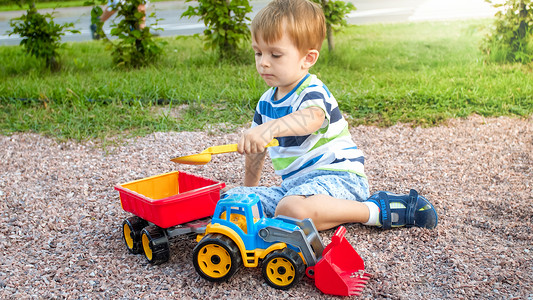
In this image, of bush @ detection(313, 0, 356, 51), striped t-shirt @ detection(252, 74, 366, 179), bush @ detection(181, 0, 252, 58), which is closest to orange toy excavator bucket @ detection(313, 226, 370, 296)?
striped t-shirt @ detection(252, 74, 366, 179)

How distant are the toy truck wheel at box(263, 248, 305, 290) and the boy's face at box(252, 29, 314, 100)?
0.81m

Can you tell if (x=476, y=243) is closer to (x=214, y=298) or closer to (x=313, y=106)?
(x=313, y=106)

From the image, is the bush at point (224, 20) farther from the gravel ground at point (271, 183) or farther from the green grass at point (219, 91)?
the gravel ground at point (271, 183)

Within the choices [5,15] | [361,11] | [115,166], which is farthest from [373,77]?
[5,15]

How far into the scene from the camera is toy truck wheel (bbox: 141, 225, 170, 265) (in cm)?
189

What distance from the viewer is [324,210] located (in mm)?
2055

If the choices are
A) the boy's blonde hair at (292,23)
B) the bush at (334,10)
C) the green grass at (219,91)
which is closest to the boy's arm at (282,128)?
the boy's blonde hair at (292,23)

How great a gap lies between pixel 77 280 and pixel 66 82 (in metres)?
3.34

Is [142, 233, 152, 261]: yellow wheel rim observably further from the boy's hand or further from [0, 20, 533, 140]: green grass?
[0, 20, 533, 140]: green grass

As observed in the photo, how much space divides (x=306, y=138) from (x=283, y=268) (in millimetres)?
722

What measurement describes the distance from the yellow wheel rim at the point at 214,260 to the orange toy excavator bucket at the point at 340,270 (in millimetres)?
325

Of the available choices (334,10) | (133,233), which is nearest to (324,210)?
(133,233)

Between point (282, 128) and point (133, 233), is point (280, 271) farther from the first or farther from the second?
point (133, 233)

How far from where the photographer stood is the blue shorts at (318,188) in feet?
6.91
